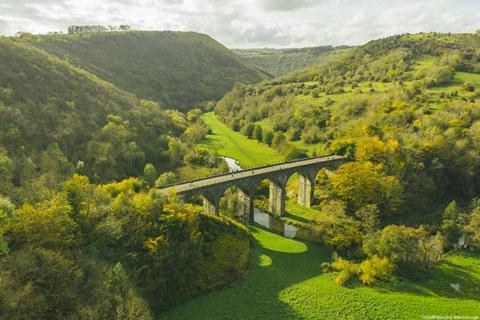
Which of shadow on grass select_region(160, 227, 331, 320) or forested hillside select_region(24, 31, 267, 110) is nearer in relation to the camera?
shadow on grass select_region(160, 227, 331, 320)

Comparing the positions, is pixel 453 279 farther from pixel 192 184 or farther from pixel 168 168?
pixel 168 168

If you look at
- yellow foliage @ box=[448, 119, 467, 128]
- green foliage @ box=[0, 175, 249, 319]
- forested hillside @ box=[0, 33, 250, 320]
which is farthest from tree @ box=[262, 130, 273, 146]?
green foliage @ box=[0, 175, 249, 319]

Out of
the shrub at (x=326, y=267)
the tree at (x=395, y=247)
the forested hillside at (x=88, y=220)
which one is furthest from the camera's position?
the shrub at (x=326, y=267)

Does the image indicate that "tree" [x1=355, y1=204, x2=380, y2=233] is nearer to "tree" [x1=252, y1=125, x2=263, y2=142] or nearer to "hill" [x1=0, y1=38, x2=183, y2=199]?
"hill" [x1=0, y1=38, x2=183, y2=199]

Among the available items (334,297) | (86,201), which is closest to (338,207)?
(334,297)

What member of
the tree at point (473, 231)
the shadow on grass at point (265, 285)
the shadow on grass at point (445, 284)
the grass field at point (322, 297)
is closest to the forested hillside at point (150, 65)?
the shadow on grass at point (265, 285)

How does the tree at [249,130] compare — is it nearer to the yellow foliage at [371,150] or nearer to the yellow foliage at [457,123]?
the yellow foliage at [371,150]
